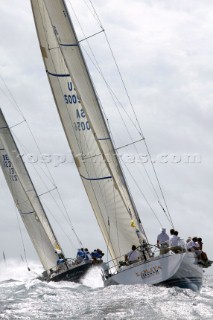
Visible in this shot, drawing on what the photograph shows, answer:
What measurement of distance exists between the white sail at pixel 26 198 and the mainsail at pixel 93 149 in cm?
762

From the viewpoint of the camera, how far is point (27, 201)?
37.9m

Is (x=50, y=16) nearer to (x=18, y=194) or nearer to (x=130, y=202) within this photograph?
(x=130, y=202)

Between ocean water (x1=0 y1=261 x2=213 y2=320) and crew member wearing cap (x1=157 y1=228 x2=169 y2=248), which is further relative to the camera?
crew member wearing cap (x1=157 y1=228 x2=169 y2=248)

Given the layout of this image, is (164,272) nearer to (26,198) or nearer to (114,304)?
(114,304)

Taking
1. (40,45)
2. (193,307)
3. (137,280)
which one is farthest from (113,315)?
(40,45)

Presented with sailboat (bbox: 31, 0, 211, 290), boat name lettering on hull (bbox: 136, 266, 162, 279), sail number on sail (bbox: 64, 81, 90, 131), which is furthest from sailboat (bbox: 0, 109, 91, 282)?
boat name lettering on hull (bbox: 136, 266, 162, 279)

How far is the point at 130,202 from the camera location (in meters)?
27.0

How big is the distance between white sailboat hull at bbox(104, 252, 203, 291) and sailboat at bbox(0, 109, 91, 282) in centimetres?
1286

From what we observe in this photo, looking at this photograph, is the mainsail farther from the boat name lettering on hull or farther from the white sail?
Answer: the white sail

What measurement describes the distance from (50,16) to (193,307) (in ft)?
36.9

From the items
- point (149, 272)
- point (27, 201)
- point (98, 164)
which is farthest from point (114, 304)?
point (27, 201)


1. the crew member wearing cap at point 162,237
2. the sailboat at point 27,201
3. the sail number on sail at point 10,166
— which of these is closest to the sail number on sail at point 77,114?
the crew member wearing cap at point 162,237

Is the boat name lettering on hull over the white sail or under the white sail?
under

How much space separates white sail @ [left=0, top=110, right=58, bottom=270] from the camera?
123ft
